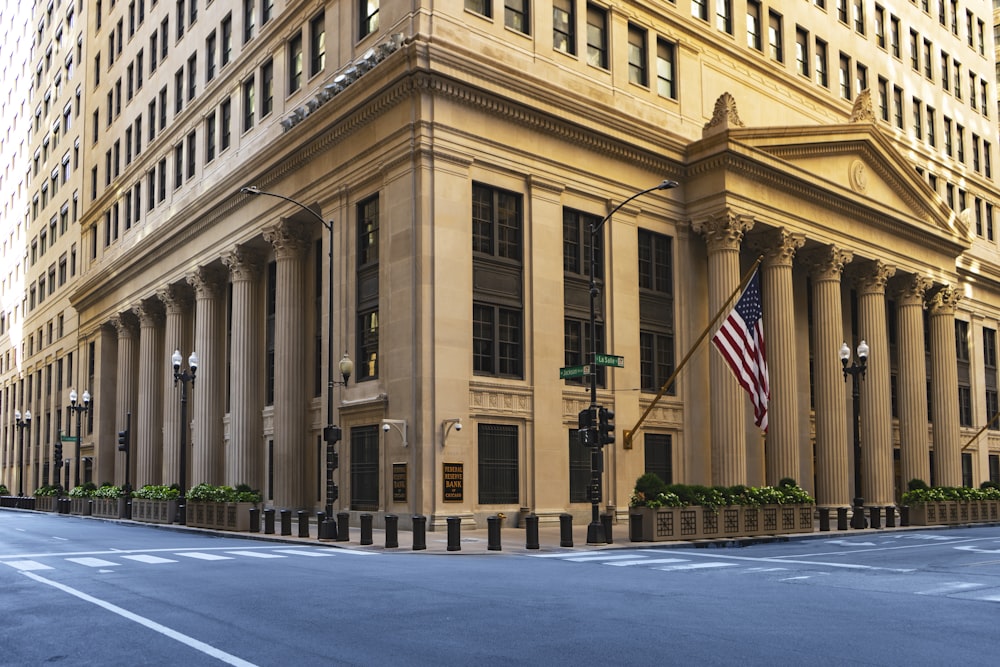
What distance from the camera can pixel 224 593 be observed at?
14461 millimetres

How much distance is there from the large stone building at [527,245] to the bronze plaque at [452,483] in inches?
3.6

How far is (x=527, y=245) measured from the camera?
36.1 meters

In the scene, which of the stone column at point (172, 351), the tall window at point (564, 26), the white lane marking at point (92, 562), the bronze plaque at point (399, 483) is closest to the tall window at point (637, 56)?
the tall window at point (564, 26)

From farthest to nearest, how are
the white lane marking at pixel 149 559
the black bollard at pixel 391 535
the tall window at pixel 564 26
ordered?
1. the tall window at pixel 564 26
2. the black bollard at pixel 391 535
3. the white lane marking at pixel 149 559

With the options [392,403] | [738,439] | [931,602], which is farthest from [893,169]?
[931,602]

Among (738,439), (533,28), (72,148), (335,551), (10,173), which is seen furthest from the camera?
(10,173)

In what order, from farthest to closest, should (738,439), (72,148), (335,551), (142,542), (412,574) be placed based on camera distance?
(72,148) → (738,439) → (142,542) → (335,551) → (412,574)

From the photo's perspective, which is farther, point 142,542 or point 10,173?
point 10,173

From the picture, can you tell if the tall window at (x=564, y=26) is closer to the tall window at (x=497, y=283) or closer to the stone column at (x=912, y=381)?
the tall window at (x=497, y=283)

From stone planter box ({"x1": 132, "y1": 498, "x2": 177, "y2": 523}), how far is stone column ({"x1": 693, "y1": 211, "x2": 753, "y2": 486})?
855 inches

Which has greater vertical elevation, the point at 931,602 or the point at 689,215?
the point at 689,215

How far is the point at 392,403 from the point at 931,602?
21.9 meters

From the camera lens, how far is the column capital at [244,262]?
152ft

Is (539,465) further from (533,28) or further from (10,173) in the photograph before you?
(10,173)
